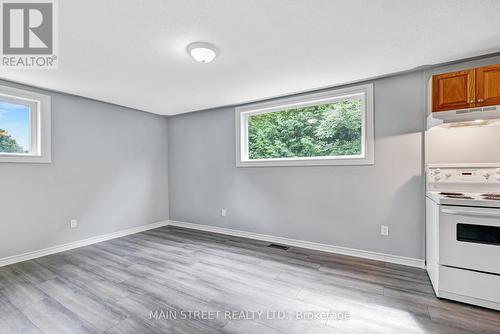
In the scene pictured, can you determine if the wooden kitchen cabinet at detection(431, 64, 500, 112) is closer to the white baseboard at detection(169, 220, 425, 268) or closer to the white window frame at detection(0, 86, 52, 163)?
→ the white baseboard at detection(169, 220, 425, 268)

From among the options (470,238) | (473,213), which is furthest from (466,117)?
(470,238)

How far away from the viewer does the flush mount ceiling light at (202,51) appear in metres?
2.28

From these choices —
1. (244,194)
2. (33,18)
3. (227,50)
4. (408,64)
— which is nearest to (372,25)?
(408,64)

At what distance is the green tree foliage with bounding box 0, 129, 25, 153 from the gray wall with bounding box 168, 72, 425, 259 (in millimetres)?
2503

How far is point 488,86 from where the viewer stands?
212 cm

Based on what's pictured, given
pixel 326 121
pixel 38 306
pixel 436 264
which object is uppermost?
pixel 326 121

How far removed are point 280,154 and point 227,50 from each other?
80.1 inches

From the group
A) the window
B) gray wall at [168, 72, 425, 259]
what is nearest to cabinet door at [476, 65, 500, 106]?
gray wall at [168, 72, 425, 259]

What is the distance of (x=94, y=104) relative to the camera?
398 cm

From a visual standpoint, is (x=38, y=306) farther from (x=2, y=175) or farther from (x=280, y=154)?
(x=280, y=154)

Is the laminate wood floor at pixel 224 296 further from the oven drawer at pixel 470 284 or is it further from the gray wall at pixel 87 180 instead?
the gray wall at pixel 87 180

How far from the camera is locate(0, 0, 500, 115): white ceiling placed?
1777 mm

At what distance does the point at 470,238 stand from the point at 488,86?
1379 millimetres

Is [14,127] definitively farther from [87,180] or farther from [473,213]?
[473,213]
